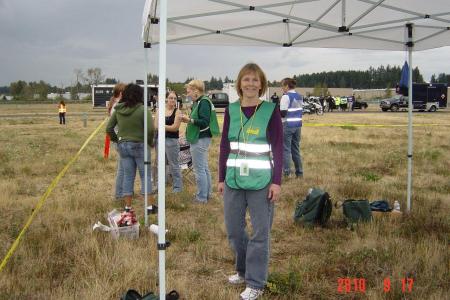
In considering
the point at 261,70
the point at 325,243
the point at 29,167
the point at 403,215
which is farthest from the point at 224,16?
the point at 29,167

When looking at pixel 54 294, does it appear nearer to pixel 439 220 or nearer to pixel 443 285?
pixel 443 285

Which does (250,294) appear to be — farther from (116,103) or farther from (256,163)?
(116,103)

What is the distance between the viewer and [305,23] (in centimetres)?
626

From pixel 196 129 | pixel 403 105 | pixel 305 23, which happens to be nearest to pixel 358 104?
pixel 403 105

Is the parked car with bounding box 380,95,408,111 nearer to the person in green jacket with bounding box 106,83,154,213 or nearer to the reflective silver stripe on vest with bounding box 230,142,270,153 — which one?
the person in green jacket with bounding box 106,83,154,213

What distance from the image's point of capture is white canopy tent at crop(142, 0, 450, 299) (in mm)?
5352

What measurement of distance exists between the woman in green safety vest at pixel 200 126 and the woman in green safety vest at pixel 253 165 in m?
2.82

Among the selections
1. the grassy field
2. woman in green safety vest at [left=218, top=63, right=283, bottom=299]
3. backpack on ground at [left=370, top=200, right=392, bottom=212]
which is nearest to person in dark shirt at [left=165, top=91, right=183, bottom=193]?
the grassy field

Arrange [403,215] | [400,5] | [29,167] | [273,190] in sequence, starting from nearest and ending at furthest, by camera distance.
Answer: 1. [273,190]
2. [400,5]
3. [403,215]
4. [29,167]

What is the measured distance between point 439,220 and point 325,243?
1.64 meters

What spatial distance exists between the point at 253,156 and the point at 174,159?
3816mm

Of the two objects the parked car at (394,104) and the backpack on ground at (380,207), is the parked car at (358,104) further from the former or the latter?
the backpack on ground at (380,207)

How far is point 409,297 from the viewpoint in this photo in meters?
3.55

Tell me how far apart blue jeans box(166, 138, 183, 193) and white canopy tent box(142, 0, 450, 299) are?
1566 mm
